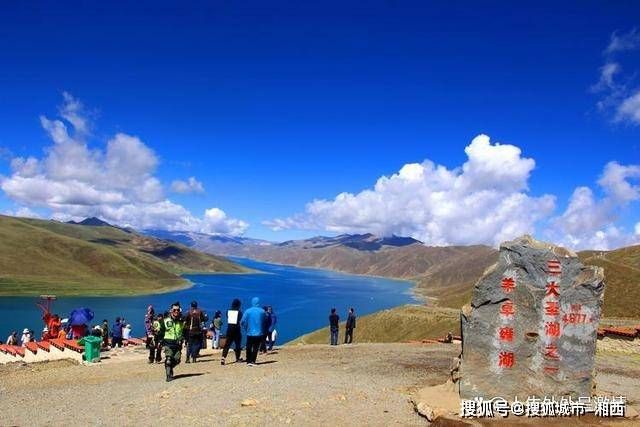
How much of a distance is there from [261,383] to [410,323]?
237ft

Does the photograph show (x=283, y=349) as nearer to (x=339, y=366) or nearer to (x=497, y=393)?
(x=339, y=366)

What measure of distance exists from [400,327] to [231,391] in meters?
73.4

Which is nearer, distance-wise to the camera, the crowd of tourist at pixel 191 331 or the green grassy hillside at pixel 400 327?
the crowd of tourist at pixel 191 331

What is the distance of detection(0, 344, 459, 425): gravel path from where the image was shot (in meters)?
13.7

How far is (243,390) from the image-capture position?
1616 cm

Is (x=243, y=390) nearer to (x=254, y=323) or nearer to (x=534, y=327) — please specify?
(x=254, y=323)

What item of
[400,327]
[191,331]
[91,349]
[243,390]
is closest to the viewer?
[243,390]

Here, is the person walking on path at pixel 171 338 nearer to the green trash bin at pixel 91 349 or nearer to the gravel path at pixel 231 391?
the gravel path at pixel 231 391

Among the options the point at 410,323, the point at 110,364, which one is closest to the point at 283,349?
the point at 110,364

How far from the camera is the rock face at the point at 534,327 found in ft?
47.2

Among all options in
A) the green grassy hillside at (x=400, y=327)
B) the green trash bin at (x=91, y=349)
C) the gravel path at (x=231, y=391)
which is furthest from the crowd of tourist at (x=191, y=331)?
the green grassy hillside at (x=400, y=327)

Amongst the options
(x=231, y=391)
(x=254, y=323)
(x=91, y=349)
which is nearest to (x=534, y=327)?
(x=231, y=391)

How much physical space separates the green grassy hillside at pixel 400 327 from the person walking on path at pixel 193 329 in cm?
5446

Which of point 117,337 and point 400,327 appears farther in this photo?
point 400,327
